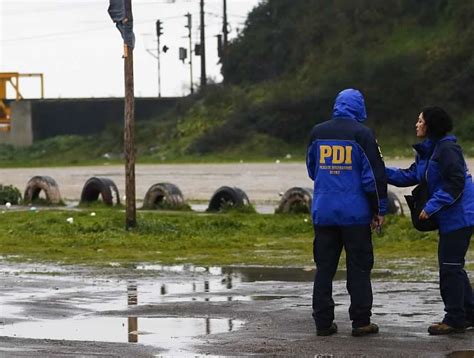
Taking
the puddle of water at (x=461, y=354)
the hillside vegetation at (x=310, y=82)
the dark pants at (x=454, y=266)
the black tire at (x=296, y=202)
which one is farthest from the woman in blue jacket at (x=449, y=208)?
the hillside vegetation at (x=310, y=82)

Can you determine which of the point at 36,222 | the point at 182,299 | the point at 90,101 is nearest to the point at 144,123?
the point at 90,101

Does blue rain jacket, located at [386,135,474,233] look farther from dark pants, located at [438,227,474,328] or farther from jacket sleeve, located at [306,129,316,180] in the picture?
jacket sleeve, located at [306,129,316,180]

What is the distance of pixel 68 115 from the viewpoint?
259ft

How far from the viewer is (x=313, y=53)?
239ft

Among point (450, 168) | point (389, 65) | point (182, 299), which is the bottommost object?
point (182, 299)

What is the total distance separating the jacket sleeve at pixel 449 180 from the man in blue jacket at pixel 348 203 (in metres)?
0.37

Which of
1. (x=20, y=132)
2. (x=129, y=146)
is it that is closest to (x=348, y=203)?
(x=129, y=146)

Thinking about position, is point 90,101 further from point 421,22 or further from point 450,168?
point 450,168

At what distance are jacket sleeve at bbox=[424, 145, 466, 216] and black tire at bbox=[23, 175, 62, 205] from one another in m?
17.5

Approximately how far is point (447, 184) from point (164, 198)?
15.3m

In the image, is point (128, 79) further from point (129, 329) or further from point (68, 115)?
point (68, 115)

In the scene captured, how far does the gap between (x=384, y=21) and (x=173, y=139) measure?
12601 millimetres

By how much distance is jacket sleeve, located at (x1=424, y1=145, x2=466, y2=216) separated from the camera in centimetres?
959

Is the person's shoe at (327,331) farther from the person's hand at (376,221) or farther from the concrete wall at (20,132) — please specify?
the concrete wall at (20,132)
